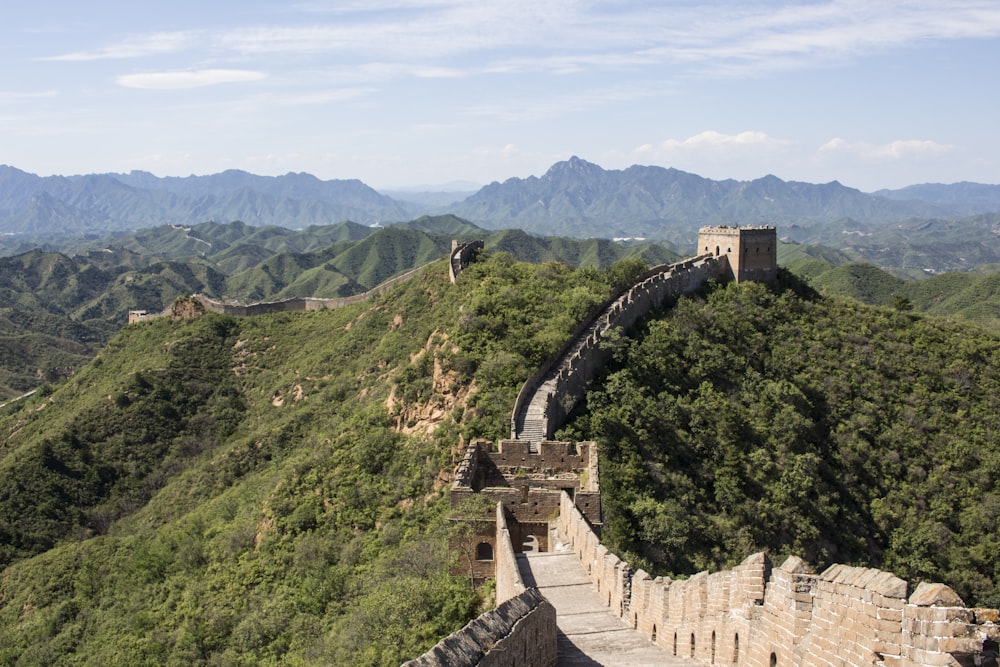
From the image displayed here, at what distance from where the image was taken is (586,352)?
38938 mm

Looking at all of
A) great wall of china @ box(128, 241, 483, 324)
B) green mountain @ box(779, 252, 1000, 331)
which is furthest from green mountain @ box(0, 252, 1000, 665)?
green mountain @ box(779, 252, 1000, 331)

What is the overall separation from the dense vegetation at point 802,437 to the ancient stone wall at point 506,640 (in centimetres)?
1389

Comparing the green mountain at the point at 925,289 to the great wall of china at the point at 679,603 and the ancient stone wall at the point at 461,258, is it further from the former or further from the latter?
the great wall of china at the point at 679,603

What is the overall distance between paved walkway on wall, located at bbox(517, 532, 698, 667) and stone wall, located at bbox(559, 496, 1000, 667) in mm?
309

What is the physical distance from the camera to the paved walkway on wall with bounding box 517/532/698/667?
508 inches

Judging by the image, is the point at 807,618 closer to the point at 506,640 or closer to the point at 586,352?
the point at 506,640

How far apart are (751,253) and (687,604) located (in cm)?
4669

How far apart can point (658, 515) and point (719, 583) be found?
60.7ft

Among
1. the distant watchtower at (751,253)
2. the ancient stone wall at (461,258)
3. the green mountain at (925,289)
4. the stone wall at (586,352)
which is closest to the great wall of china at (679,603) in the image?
the stone wall at (586,352)

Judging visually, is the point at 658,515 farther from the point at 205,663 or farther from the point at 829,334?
the point at 829,334

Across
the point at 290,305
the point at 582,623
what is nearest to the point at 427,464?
the point at 582,623

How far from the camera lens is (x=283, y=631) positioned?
2656 centimetres

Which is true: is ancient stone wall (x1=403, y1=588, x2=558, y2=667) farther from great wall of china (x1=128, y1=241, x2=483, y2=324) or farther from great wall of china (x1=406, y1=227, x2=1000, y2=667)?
great wall of china (x1=128, y1=241, x2=483, y2=324)

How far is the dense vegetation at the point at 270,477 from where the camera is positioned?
2656 centimetres
